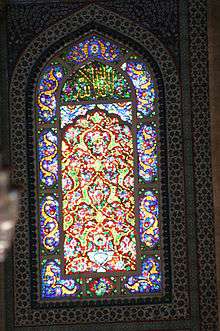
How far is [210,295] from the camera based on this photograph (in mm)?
10188

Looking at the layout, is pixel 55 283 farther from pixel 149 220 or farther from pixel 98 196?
pixel 149 220

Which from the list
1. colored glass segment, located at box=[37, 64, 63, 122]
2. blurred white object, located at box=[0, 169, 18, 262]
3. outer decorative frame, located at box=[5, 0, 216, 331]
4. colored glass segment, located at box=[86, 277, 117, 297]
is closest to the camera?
blurred white object, located at box=[0, 169, 18, 262]

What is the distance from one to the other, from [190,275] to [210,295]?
0.25m

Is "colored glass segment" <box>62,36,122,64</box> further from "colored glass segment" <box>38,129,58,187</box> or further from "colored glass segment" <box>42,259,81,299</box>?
"colored glass segment" <box>42,259,81,299</box>

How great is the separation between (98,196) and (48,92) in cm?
104

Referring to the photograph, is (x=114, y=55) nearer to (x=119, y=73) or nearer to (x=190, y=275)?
(x=119, y=73)

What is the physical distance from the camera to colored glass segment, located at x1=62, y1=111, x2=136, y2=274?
1037 cm

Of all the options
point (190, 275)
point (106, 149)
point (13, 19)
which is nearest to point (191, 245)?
point (190, 275)

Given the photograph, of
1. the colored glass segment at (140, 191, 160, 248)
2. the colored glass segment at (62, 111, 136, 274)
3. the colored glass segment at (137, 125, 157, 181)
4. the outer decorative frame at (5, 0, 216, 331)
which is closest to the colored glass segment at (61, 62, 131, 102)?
the colored glass segment at (62, 111, 136, 274)

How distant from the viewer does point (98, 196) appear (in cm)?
1041

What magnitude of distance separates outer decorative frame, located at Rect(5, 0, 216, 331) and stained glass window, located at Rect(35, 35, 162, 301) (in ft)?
0.46

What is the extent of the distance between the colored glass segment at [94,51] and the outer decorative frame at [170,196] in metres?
0.18

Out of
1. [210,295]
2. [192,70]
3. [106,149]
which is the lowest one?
[210,295]

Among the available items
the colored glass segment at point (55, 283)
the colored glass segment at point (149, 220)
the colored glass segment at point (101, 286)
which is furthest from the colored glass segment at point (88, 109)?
the colored glass segment at point (101, 286)
